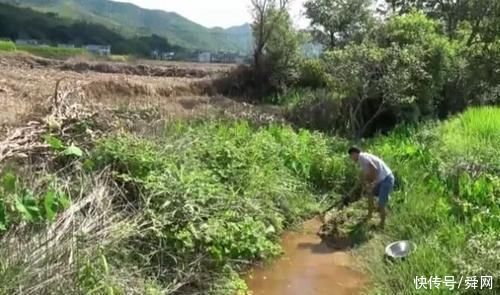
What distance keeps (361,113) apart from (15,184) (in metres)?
11.7

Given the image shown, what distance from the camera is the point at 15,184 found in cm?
568

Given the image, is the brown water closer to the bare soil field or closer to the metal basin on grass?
the metal basin on grass

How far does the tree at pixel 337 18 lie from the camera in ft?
71.5

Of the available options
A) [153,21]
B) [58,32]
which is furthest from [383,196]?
[153,21]

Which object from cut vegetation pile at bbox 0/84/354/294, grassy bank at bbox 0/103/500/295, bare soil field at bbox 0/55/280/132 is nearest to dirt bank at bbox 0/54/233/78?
bare soil field at bbox 0/55/280/132

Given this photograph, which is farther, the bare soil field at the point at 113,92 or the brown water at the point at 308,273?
the bare soil field at the point at 113,92

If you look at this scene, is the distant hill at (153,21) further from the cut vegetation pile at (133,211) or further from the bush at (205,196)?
the cut vegetation pile at (133,211)

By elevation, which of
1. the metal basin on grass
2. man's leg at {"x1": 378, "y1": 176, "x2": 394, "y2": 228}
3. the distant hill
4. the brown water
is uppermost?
the distant hill

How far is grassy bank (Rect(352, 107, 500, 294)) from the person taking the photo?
20.3ft

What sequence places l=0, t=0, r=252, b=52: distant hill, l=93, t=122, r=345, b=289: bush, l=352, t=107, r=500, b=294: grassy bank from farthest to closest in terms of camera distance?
l=0, t=0, r=252, b=52: distant hill
l=93, t=122, r=345, b=289: bush
l=352, t=107, r=500, b=294: grassy bank

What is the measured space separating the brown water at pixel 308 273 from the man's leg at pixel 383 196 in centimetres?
87

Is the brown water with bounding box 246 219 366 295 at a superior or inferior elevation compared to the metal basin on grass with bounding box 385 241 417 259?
inferior

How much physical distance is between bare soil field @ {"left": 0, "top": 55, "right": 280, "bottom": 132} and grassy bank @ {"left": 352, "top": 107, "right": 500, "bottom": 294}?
14.3 ft

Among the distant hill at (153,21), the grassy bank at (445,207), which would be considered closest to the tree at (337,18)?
the grassy bank at (445,207)
